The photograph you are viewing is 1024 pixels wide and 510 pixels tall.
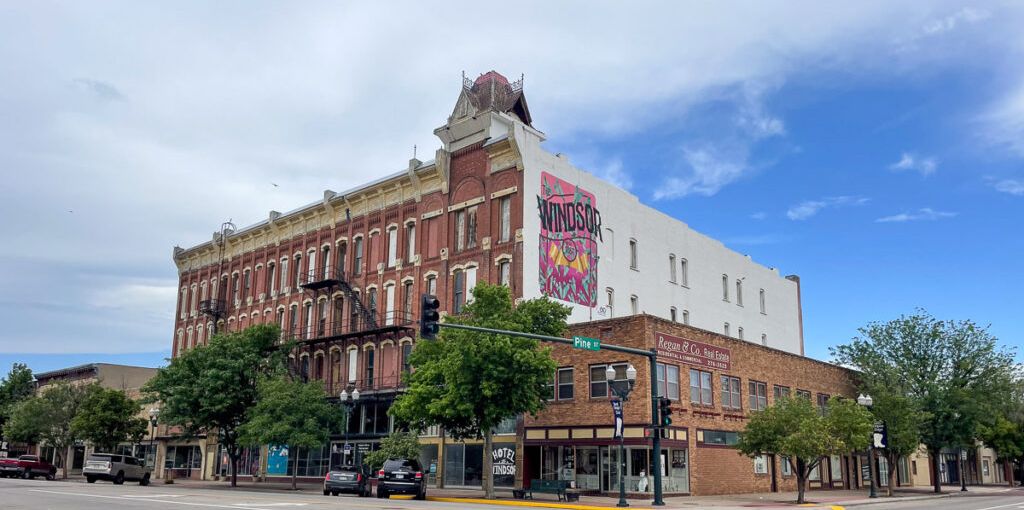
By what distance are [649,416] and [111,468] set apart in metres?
28.4

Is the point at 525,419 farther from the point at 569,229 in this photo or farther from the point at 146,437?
the point at 146,437

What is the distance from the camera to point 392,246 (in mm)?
49219

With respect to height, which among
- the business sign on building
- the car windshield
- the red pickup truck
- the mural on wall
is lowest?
the red pickup truck

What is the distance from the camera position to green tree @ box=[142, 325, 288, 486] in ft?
150

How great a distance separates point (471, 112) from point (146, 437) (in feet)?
129

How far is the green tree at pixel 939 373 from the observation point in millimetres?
45062

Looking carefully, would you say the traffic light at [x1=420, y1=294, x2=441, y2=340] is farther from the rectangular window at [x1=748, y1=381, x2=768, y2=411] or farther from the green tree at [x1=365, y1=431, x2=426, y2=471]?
the rectangular window at [x1=748, y1=381, x2=768, y2=411]

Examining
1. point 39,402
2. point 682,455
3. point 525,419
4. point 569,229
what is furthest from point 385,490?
point 39,402

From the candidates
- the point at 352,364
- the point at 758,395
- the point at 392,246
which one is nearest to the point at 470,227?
the point at 392,246

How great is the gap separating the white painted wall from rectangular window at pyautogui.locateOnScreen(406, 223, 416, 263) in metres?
8.80

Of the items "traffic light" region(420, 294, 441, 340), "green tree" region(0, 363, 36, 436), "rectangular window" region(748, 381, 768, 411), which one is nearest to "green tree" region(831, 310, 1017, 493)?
"rectangular window" region(748, 381, 768, 411)

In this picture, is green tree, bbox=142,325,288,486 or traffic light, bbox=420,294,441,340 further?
green tree, bbox=142,325,288,486

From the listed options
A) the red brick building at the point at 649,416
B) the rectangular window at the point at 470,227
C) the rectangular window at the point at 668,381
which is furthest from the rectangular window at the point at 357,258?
the rectangular window at the point at 668,381

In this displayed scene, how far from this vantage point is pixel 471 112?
46469 mm
